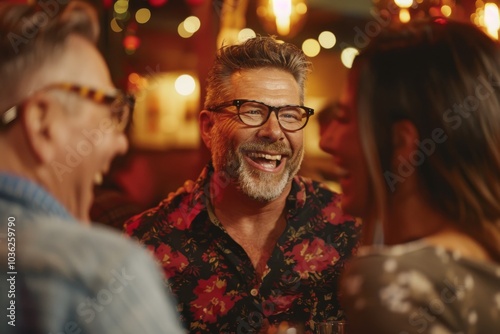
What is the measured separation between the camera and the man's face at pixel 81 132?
138 cm

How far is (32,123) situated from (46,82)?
89 mm

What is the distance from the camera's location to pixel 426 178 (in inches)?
65.3

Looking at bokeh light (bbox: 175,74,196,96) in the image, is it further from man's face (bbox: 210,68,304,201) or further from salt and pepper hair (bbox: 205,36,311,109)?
man's face (bbox: 210,68,304,201)

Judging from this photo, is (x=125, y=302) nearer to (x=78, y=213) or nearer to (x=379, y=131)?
A: (x=78, y=213)

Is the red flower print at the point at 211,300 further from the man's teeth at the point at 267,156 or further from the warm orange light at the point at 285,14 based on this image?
the warm orange light at the point at 285,14

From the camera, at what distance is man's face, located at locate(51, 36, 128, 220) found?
1.38 metres

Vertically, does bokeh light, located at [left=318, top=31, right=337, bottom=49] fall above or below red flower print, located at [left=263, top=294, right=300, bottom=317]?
above

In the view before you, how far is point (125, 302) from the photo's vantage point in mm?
1189

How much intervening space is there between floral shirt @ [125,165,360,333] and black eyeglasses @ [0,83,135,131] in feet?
4.66

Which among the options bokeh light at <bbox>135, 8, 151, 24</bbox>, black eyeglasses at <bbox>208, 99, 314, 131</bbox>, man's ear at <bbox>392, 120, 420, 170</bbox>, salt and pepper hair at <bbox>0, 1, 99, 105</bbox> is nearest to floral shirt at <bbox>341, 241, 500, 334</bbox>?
man's ear at <bbox>392, 120, 420, 170</bbox>

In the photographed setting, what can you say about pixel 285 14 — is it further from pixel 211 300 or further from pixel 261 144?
pixel 211 300

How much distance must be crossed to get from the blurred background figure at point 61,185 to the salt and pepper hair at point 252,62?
5.52 ft

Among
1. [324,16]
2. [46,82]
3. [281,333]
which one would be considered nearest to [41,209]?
[46,82]

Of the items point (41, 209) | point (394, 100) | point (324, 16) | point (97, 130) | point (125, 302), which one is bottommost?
point (125, 302)
